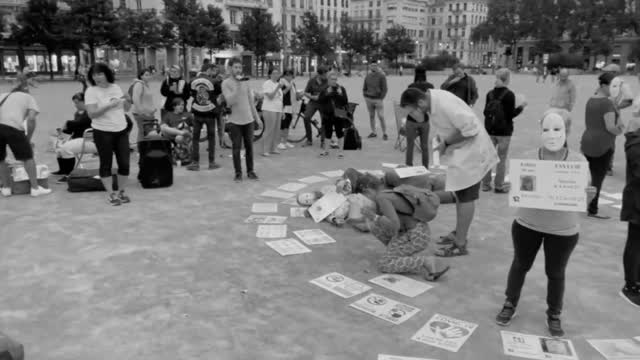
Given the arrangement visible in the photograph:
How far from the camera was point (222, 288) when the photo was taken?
441 cm

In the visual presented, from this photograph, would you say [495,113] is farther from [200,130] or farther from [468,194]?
[200,130]

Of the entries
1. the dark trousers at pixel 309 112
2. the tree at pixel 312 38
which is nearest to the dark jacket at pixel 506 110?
the dark trousers at pixel 309 112

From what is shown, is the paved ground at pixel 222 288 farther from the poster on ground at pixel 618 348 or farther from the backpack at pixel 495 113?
the backpack at pixel 495 113

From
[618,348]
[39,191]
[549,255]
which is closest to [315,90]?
[39,191]

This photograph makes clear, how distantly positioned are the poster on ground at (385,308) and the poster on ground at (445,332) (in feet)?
0.63

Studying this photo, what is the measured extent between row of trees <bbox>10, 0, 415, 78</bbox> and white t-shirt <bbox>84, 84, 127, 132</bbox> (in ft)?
115

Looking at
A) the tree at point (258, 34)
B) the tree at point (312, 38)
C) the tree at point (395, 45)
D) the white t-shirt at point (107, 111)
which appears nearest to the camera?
the white t-shirt at point (107, 111)

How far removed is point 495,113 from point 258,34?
52205mm

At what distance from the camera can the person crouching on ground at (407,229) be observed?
177 inches

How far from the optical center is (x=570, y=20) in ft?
258

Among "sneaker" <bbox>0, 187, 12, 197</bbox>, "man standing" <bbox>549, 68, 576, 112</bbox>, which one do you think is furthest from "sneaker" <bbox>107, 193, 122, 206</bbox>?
"man standing" <bbox>549, 68, 576, 112</bbox>

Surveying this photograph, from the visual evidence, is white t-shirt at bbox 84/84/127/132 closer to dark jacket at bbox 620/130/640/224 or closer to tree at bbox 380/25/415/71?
dark jacket at bbox 620/130/640/224

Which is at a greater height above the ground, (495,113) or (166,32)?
(166,32)

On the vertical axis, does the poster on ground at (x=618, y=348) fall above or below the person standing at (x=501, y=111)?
below
